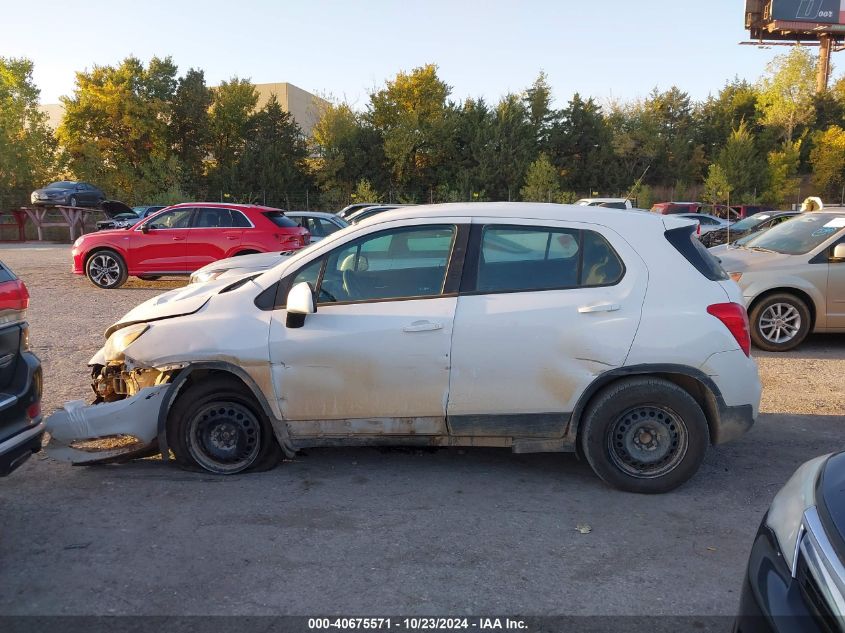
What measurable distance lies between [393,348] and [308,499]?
3.58 feet

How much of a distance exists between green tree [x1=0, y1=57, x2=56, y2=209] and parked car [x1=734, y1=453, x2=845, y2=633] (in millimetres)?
40833

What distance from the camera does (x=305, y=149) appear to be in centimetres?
4362

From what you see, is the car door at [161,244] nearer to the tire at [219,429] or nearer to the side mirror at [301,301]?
the tire at [219,429]

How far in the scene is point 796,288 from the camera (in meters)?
8.05

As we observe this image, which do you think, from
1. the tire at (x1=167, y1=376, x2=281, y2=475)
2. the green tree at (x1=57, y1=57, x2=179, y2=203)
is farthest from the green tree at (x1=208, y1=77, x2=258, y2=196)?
the tire at (x1=167, y1=376, x2=281, y2=475)

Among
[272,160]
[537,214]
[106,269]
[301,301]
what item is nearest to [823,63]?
[272,160]

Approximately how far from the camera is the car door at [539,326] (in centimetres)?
413

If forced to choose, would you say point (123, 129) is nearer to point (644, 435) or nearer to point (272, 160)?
point (272, 160)

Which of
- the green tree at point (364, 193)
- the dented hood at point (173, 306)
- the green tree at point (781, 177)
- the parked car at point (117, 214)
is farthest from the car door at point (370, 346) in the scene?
the green tree at point (781, 177)

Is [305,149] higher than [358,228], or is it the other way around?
[305,149]

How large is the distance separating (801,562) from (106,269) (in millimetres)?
13917

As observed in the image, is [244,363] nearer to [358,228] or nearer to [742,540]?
[358,228]

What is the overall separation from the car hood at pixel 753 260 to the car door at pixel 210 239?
8829mm

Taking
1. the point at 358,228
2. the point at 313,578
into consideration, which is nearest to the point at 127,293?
the point at 358,228
